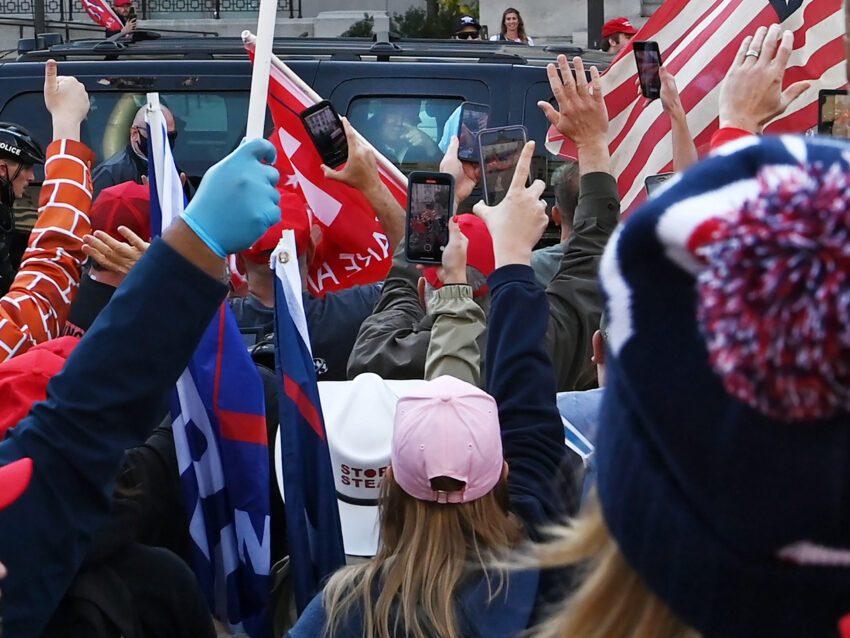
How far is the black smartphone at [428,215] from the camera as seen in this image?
3166mm

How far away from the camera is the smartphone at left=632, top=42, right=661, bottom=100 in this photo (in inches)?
153

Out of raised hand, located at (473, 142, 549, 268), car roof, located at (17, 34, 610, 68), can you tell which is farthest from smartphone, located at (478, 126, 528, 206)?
car roof, located at (17, 34, 610, 68)

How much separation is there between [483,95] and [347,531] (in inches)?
167

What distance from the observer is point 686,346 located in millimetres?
935

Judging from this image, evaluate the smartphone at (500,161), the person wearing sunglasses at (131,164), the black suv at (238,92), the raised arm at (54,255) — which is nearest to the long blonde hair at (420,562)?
the smartphone at (500,161)

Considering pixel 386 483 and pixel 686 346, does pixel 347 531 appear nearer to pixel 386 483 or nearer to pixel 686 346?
pixel 386 483

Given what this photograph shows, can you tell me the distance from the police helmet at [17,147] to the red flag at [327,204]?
1.21 metres

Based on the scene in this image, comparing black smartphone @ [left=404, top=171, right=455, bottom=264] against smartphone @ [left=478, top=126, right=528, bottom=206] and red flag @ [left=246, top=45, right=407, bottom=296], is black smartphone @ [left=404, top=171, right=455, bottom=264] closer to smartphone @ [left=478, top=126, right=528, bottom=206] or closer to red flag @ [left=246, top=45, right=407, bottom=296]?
smartphone @ [left=478, top=126, right=528, bottom=206]

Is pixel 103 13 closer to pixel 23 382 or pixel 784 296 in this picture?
pixel 23 382

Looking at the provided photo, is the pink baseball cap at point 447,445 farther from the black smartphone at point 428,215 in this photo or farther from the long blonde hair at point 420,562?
the black smartphone at point 428,215

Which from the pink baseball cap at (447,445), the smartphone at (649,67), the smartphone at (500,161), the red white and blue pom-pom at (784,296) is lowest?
the pink baseball cap at (447,445)

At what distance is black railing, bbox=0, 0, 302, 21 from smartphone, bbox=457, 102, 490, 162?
1812 cm

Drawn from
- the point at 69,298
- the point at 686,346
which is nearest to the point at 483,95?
the point at 69,298

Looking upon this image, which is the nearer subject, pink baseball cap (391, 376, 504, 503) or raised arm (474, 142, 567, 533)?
pink baseball cap (391, 376, 504, 503)
